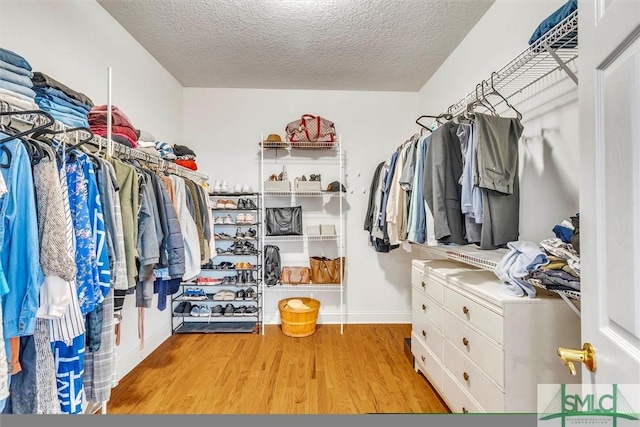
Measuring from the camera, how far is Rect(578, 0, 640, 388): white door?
0.47m

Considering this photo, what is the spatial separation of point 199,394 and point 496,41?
310 centimetres

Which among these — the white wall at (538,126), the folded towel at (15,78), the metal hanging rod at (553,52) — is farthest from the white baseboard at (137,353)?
the metal hanging rod at (553,52)

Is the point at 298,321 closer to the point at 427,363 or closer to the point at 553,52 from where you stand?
the point at 427,363

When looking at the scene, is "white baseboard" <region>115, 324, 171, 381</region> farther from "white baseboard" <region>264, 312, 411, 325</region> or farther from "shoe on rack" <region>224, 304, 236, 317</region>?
"white baseboard" <region>264, 312, 411, 325</region>

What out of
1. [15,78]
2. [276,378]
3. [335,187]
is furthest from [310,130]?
[276,378]

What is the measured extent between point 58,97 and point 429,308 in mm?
2294

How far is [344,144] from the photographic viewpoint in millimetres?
3029

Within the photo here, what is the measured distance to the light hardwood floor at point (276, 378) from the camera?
5.44 ft

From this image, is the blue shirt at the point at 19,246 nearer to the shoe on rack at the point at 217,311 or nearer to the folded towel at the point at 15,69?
the folded towel at the point at 15,69

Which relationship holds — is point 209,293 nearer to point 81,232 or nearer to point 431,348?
point 81,232

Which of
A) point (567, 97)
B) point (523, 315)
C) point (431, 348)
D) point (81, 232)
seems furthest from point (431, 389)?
point (81, 232)

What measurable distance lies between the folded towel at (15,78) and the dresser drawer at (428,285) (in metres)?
2.18

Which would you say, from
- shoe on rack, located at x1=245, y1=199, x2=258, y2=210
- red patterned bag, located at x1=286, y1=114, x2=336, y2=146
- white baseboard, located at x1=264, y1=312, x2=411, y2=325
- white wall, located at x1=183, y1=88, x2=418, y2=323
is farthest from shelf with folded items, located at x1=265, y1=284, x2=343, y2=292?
red patterned bag, located at x1=286, y1=114, x2=336, y2=146

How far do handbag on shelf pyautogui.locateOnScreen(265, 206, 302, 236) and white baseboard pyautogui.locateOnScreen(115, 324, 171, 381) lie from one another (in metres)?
1.38
